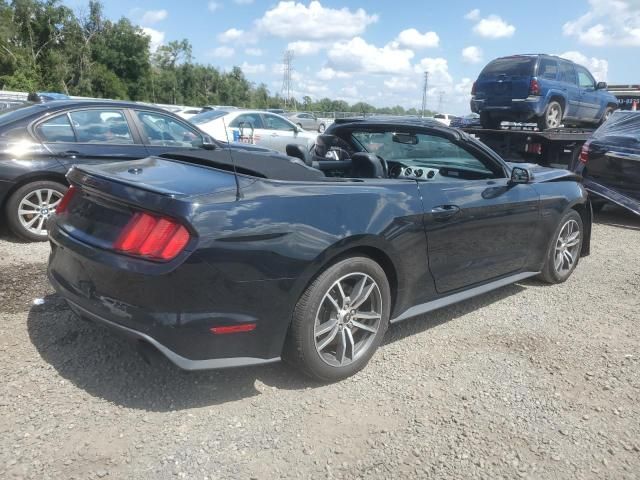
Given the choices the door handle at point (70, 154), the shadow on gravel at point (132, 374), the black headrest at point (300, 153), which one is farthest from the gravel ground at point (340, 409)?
the door handle at point (70, 154)

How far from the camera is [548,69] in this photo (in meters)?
11.4

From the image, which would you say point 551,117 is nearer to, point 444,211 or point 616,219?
point 616,219

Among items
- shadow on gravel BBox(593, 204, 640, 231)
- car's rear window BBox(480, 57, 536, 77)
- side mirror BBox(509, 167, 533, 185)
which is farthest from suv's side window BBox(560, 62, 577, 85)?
side mirror BBox(509, 167, 533, 185)

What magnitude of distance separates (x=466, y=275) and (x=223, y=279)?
196 cm

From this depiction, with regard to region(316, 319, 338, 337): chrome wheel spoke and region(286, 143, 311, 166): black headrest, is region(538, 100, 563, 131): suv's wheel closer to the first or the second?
region(286, 143, 311, 166): black headrest

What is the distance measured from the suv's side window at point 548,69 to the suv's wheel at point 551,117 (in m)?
0.55

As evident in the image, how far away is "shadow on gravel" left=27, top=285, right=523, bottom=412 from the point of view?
2902mm

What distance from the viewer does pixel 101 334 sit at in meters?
3.52

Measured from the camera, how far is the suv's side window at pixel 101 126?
5789 millimetres

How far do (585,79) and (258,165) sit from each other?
12.1m

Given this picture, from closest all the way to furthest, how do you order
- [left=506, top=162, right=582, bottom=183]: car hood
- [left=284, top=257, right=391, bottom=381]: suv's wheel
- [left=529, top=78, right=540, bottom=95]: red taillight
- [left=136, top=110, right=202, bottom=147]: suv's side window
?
[left=284, top=257, right=391, bottom=381]: suv's wheel → [left=506, top=162, right=582, bottom=183]: car hood → [left=136, top=110, right=202, bottom=147]: suv's side window → [left=529, top=78, right=540, bottom=95]: red taillight

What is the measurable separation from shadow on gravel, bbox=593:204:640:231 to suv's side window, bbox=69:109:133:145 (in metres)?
6.87

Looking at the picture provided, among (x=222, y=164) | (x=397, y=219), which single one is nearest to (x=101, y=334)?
(x=222, y=164)

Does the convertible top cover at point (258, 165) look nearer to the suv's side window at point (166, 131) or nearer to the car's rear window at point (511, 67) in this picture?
the suv's side window at point (166, 131)
